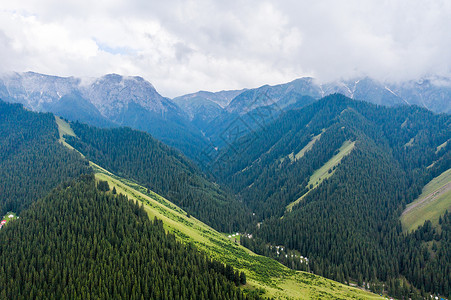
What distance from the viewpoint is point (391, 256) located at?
166 meters

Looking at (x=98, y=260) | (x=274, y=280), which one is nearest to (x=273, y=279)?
(x=274, y=280)

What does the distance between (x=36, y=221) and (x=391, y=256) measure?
179 meters

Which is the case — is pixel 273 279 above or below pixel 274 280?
above

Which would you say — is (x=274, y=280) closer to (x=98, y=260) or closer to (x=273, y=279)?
(x=273, y=279)

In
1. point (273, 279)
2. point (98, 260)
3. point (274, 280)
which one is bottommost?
point (98, 260)

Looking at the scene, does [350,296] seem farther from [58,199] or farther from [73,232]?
[58,199]

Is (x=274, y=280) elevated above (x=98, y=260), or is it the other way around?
(x=274, y=280)

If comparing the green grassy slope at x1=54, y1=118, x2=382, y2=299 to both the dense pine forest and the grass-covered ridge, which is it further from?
the dense pine forest

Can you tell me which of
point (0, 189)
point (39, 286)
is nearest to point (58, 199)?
point (39, 286)

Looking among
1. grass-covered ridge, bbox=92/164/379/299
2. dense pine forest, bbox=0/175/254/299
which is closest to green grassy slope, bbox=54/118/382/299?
grass-covered ridge, bbox=92/164/379/299

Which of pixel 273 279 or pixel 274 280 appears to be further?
pixel 273 279

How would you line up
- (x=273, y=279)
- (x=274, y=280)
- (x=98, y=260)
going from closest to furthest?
(x=98, y=260)
(x=274, y=280)
(x=273, y=279)

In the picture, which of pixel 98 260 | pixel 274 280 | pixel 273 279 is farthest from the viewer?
pixel 273 279

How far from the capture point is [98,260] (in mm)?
86250
